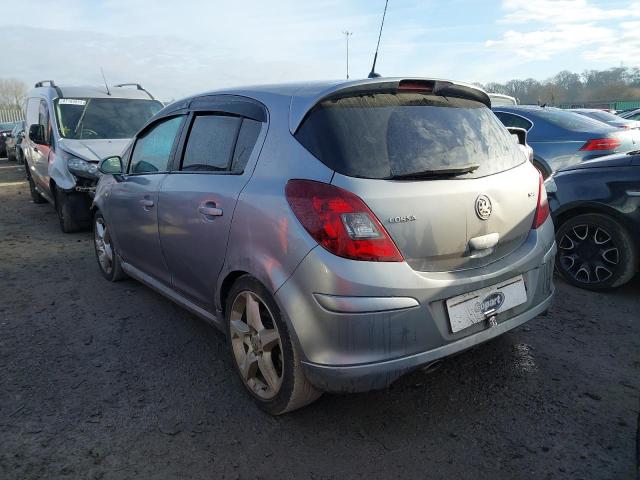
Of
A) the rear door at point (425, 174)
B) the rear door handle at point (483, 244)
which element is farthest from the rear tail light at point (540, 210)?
the rear door handle at point (483, 244)

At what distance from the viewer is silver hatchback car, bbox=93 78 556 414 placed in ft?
6.98

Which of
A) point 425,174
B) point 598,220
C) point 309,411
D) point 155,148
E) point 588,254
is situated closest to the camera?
point 425,174

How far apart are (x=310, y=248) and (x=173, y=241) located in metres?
1.38

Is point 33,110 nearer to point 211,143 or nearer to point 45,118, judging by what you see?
point 45,118

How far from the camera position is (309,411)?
8.62 ft

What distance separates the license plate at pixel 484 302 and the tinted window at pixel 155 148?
2181 millimetres

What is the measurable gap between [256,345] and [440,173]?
127 centimetres

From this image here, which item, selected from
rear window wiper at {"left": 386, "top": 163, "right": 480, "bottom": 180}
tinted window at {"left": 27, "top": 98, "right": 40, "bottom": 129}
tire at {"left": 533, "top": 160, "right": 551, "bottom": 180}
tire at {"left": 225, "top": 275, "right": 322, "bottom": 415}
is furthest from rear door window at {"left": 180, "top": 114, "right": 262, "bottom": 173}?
tinted window at {"left": 27, "top": 98, "right": 40, "bottom": 129}

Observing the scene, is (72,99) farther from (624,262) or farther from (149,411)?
(624,262)

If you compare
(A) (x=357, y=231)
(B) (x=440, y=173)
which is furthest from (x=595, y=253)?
(A) (x=357, y=231)

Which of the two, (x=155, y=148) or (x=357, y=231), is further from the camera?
(x=155, y=148)

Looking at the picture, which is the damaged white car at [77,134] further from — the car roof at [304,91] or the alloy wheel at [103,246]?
the car roof at [304,91]

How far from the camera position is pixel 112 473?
7.20 ft

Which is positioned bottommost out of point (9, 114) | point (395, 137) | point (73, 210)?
point (9, 114)
